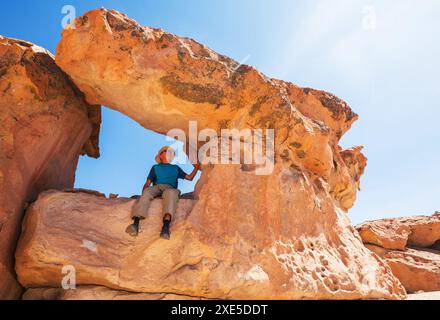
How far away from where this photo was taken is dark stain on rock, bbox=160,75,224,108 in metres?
5.16

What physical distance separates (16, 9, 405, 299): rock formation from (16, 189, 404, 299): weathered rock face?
1 cm

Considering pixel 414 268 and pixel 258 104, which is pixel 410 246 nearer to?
pixel 414 268

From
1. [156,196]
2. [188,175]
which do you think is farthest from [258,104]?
[156,196]

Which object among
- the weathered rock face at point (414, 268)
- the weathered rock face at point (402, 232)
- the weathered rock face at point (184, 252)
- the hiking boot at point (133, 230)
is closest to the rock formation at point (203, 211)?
the weathered rock face at point (184, 252)

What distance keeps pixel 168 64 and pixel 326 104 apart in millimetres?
3777

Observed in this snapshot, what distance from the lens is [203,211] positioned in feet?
16.1

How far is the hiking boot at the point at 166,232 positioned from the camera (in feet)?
14.9

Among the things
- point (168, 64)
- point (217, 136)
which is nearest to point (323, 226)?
point (217, 136)

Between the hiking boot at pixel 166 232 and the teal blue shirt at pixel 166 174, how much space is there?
862 mm

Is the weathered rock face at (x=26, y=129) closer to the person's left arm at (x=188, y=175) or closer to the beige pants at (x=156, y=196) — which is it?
the beige pants at (x=156, y=196)

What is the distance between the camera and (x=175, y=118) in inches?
226

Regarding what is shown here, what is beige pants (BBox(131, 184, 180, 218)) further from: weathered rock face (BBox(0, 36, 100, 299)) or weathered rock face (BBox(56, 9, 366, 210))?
weathered rock face (BBox(0, 36, 100, 299))

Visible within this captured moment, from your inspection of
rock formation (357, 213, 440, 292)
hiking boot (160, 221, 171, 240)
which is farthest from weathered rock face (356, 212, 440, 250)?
hiking boot (160, 221, 171, 240)

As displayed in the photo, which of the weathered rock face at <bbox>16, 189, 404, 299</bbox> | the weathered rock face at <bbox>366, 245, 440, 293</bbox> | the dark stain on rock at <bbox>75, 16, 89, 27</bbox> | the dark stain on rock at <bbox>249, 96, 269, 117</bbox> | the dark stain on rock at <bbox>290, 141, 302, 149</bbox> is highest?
the dark stain on rock at <bbox>75, 16, 89, 27</bbox>
